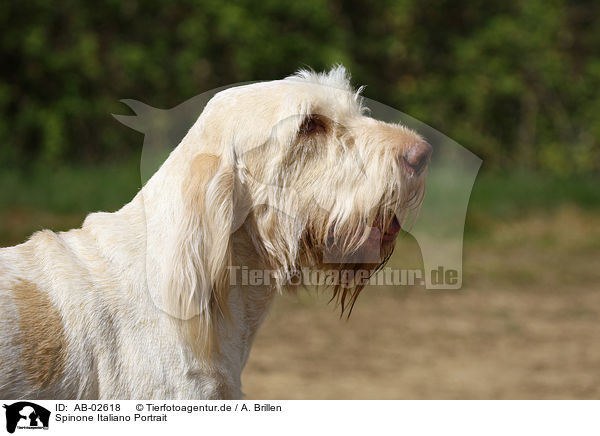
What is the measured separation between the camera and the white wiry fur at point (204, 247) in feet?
9.09

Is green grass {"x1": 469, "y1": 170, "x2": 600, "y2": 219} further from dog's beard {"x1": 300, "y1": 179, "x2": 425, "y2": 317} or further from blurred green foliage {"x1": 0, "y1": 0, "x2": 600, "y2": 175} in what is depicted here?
dog's beard {"x1": 300, "y1": 179, "x2": 425, "y2": 317}

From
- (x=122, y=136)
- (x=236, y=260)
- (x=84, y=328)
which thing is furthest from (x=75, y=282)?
(x=122, y=136)

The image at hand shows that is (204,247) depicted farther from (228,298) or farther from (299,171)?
(299,171)

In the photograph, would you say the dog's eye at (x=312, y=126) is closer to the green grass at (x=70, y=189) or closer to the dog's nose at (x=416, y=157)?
the dog's nose at (x=416, y=157)

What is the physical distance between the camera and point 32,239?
308 cm

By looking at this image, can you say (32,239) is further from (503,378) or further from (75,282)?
(503,378)

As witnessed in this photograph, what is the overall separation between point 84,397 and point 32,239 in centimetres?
73

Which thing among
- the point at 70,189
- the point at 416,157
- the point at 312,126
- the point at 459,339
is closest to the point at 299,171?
the point at 312,126

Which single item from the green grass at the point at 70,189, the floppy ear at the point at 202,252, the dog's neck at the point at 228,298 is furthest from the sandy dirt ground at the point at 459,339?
the green grass at the point at 70,189

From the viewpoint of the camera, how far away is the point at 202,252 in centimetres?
287

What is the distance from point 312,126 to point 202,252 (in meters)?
0.78

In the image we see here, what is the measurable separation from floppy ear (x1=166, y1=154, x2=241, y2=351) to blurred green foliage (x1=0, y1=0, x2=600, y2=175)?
1142 centimetres

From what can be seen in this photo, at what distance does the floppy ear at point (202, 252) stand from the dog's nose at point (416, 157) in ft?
2.48

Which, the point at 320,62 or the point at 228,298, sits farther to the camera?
the point at 320,62
